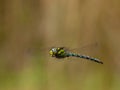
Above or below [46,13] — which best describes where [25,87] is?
below

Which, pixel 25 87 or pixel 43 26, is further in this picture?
pixel 43 26

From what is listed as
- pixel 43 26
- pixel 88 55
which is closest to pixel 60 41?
pixel 43 26

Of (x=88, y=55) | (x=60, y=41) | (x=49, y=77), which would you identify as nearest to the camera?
(x=88, y=55)

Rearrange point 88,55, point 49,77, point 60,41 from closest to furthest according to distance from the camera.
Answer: point 88,55 < point 49,77 < point 60,41

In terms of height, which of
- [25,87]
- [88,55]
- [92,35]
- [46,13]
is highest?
[46,13]

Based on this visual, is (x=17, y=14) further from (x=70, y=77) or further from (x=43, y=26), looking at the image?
(x=70, y=77)

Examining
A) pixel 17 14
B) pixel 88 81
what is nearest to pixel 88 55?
pixel 88 81
